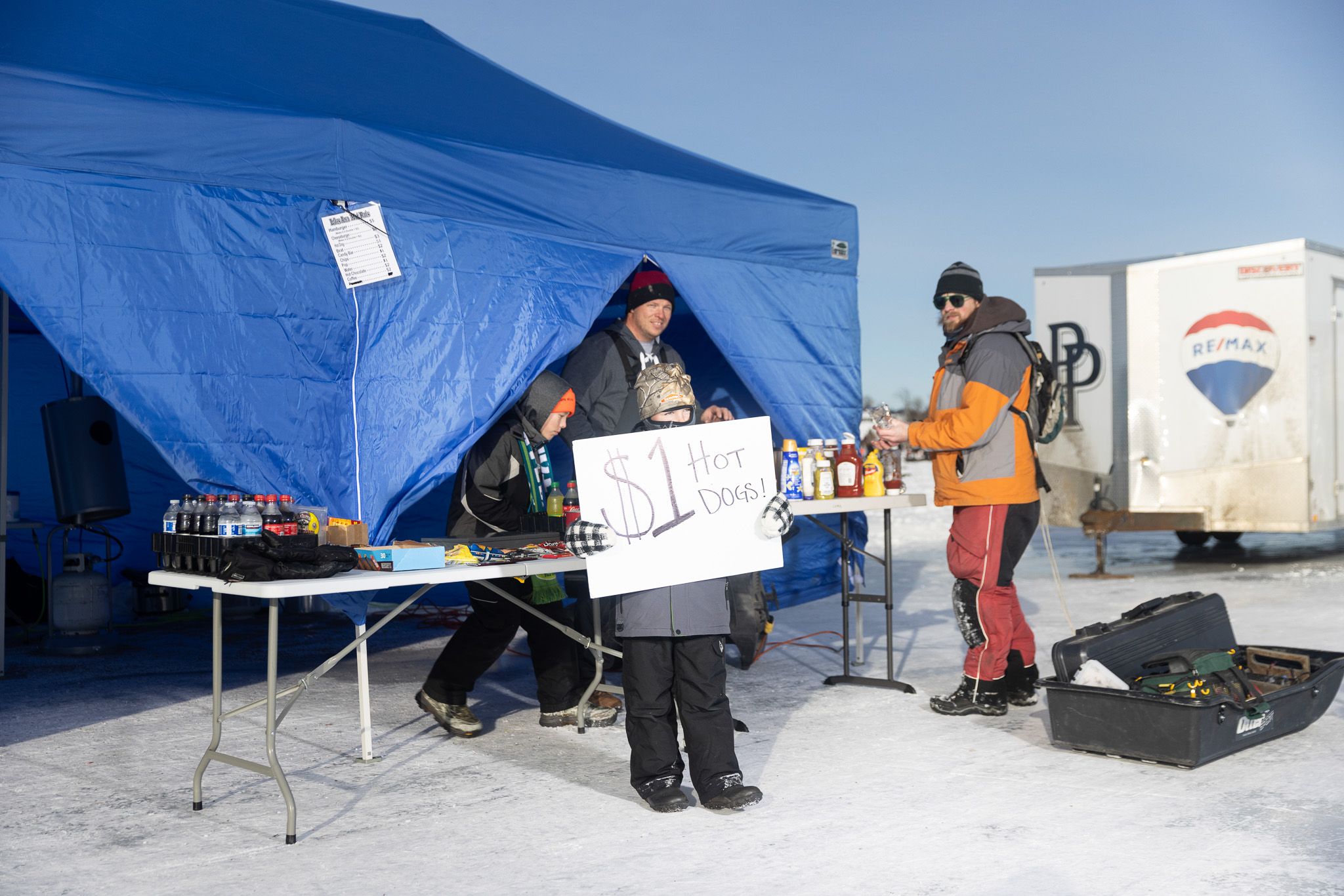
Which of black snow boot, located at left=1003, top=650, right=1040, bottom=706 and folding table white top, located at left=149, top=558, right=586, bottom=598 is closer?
folding table white top, located at left=149, top=558, right=586, bottom=598

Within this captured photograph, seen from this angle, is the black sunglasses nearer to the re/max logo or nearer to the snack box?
the snack box

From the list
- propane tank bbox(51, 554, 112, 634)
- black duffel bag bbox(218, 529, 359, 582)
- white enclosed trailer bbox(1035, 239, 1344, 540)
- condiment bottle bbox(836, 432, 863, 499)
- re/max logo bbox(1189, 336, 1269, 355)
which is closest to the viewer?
black duffel bag bbox(218, 529, 359, 582)

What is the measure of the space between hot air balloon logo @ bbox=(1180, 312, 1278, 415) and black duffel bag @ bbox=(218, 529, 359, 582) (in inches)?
302

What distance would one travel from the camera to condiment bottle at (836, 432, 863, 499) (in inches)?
204

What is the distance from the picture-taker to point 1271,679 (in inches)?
171

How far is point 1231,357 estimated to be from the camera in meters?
8.86

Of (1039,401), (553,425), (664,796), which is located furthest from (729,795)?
(1039,401)

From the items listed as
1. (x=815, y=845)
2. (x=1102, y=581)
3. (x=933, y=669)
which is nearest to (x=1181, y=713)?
(x=815, y=845)

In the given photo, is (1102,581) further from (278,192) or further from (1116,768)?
(278,192)

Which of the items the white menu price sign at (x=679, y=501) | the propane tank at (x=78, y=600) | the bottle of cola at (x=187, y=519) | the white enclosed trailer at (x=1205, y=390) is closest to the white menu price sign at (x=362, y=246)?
the bottle of cola at (x=187, y=519)

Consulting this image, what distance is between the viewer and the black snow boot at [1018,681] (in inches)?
185

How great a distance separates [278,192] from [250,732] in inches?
84.0

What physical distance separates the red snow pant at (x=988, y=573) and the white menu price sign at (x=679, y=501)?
131 centimetres

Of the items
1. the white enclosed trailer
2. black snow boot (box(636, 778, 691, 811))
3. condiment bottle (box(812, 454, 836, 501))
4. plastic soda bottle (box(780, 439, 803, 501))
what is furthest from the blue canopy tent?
the white enclosed trailer
